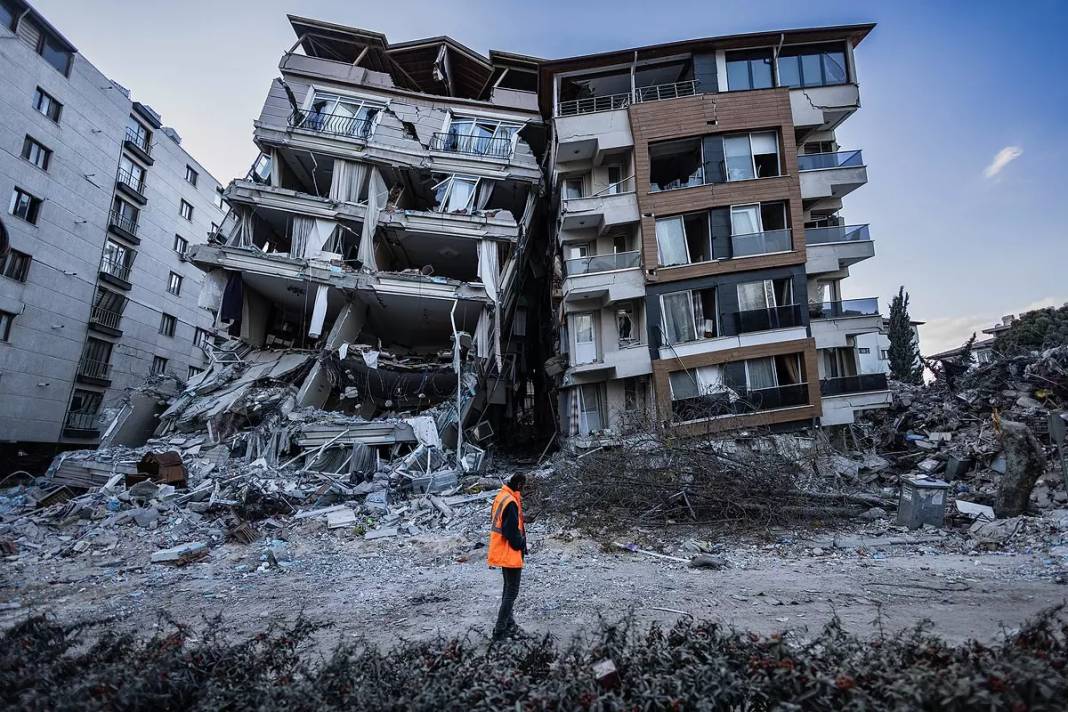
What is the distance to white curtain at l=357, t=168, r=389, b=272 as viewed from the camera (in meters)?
19.7

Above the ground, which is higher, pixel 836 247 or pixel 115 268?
pixel 115 268

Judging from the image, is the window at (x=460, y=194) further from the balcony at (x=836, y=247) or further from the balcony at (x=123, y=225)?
the balcony at (x=123, y=225)

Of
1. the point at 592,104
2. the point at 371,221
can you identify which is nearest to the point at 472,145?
the point at 592,104

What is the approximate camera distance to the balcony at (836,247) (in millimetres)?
18016

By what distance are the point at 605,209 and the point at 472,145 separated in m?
7.22

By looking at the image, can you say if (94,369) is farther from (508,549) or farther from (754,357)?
(754,357)

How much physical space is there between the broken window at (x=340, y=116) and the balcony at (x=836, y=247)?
59.0 feet

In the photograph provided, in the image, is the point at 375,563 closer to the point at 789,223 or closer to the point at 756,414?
the point at 756,414

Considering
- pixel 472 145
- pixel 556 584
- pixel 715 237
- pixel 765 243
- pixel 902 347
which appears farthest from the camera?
pixel 902 347

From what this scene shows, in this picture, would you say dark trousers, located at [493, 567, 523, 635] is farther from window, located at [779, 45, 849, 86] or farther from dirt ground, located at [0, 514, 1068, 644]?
window, located at [779, 45, 849, 86]

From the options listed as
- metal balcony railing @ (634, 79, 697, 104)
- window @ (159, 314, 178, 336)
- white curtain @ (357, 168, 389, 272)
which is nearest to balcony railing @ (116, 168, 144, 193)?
window @ (159, 314, 178, 336)

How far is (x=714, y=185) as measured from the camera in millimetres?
18188

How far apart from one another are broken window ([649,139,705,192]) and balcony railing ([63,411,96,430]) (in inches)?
1077

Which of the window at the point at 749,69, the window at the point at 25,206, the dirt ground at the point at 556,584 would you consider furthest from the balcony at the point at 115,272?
the window at the point at 749,69
